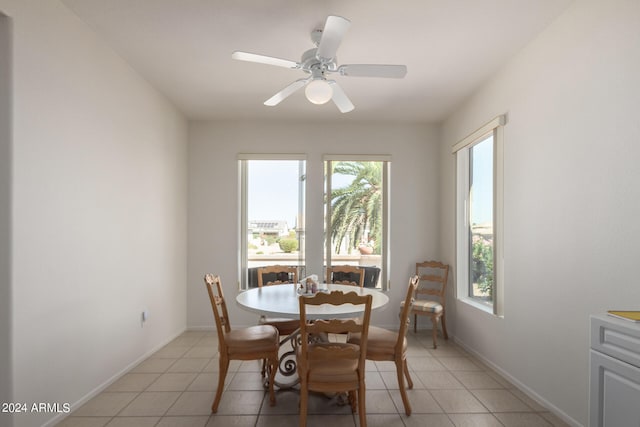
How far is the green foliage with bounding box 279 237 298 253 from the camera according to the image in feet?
16.4

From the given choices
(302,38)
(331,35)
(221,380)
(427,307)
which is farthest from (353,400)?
(302,38)

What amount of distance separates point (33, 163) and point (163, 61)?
4.80 feet

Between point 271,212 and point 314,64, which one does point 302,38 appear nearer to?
point 314,64

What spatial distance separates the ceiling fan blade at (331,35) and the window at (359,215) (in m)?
2.63

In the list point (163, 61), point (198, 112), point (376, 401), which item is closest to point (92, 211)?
point (163, 61)

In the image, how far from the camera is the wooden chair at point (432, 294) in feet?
13.6

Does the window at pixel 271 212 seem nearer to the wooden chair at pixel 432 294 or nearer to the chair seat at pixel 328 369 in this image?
the wooden chair at pixel 432 294

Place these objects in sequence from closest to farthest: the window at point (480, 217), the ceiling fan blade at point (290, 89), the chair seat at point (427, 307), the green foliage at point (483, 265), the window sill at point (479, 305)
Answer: the ceiling fan blade at point (290, 89) < the window at point (480, 217) < the window sill at point (479, 305) < the green foliage at point (483, 265) < the chair seat at point (427, 307)

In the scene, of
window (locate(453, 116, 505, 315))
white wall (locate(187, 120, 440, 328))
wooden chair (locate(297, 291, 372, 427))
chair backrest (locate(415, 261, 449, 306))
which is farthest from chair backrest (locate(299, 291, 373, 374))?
white wall (locate(187, 120, 440, 328))

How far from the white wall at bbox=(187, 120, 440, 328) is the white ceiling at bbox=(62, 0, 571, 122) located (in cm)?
90

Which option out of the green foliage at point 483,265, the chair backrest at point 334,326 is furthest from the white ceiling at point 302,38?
the chair backrest at point 334,326

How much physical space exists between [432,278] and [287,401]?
2.53 metres

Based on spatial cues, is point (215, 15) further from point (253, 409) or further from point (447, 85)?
point (253, 409)

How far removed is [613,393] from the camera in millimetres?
1484
